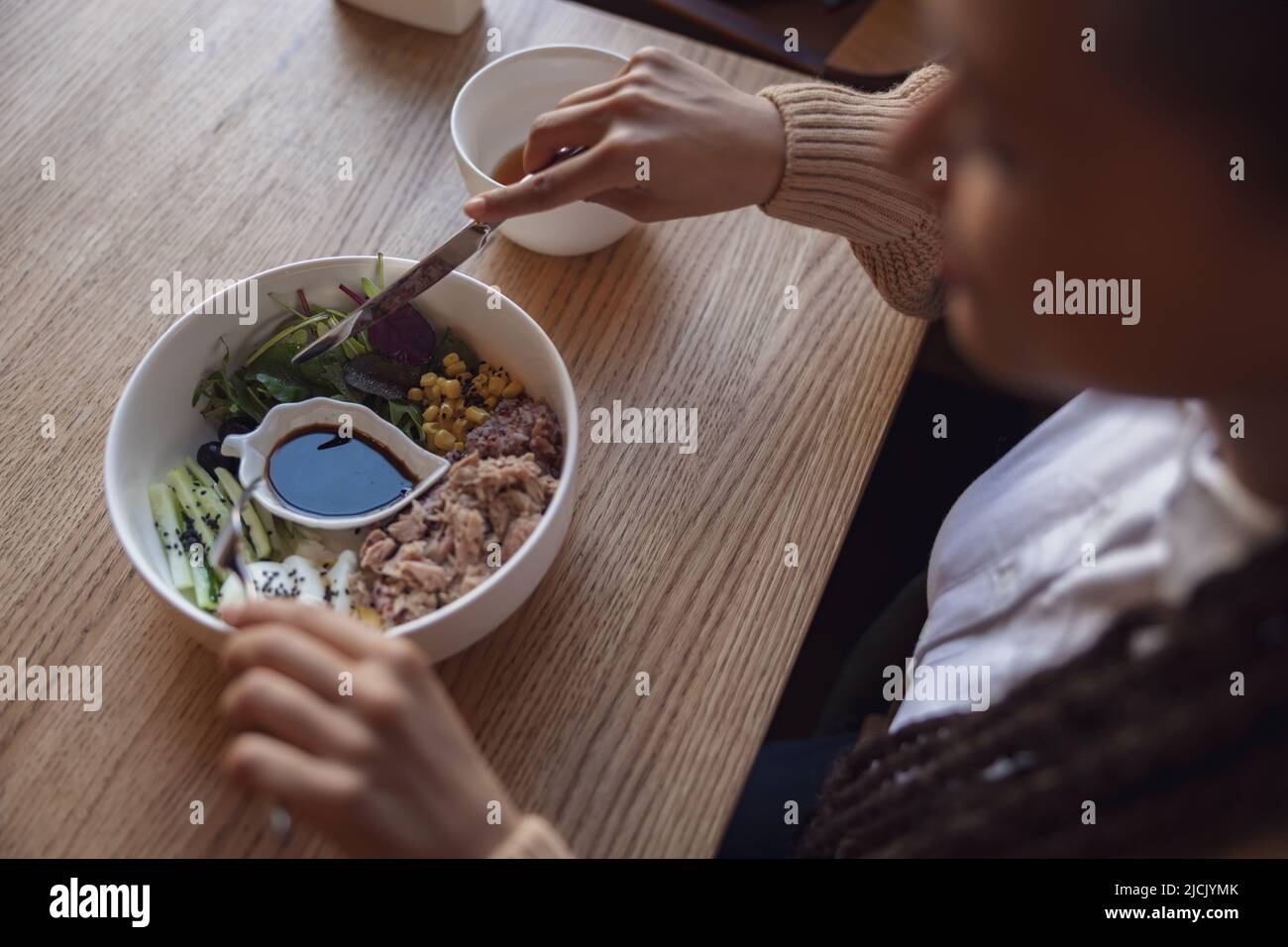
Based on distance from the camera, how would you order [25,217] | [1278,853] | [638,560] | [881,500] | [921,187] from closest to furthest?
1. [1278,853]
2. [638,560]
3. [921,187]
4. [25,217]
5. [881,500]

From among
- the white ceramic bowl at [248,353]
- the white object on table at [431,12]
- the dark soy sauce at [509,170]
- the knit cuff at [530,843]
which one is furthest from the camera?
the white object on table at [431,12]

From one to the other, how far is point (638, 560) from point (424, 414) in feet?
1.10

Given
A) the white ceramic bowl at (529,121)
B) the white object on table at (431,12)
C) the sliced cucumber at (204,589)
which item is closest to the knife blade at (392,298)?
the white ceramic bowl at (529,121)

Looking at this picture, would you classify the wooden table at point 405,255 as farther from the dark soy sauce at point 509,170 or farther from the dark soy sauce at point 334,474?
the dark soy sauce at point 334,474

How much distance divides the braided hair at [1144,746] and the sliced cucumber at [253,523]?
2.62ft

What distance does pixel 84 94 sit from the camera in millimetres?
1525

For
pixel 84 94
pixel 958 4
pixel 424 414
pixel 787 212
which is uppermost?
pixel 958 4

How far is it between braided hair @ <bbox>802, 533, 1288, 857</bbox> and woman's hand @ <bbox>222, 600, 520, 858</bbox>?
17.9 inches

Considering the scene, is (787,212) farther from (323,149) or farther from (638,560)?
(323,149)

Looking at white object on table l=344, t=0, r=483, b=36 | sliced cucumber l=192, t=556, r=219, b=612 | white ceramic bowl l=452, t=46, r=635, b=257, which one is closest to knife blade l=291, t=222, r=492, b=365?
white ceramic bowl l=452, t=46, r=635, b=257

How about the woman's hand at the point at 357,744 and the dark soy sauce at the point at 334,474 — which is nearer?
the woman's hand at the point at 357,744

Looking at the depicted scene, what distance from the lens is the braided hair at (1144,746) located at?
0.73 m
